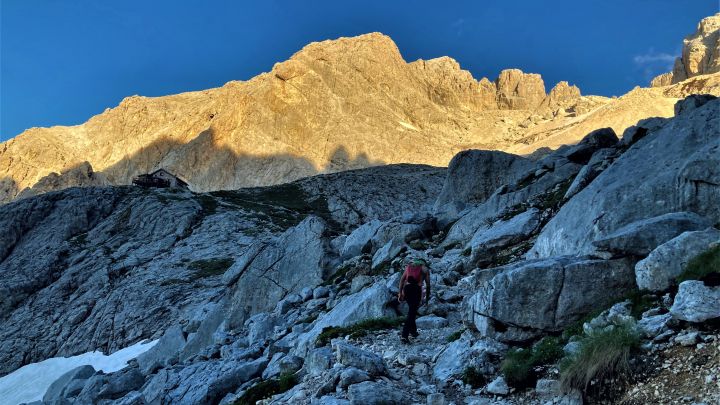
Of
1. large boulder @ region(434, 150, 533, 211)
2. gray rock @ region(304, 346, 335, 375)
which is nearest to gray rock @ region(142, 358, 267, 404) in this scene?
gray rock @ region(304, 346, 335, 375)

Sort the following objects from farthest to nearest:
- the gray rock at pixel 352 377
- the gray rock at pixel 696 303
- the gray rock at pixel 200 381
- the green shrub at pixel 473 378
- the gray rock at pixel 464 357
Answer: the gray rock at pixel 200 381
the gray rock at pixel 464 357
the gray rock at pixel 352 377
the green shrub at pixel 473 378
the gray rock at pixel 696 303

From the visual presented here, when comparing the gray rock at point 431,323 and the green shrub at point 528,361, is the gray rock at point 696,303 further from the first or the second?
the gray rock at point 431,323

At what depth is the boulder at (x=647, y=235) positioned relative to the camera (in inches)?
500

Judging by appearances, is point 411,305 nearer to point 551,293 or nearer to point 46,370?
point 551,293

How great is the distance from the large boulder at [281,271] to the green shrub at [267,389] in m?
19.6

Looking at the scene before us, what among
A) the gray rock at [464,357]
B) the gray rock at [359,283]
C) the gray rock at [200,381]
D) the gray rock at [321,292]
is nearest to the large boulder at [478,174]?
the gray rock at [321,292]

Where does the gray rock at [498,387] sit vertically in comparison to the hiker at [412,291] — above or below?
below

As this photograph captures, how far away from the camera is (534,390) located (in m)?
10.2

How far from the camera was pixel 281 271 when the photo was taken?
1479 inches

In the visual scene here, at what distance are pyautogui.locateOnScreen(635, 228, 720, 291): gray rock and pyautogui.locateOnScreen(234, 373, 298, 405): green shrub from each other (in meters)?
9.18

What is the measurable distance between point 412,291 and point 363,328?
8.67ft

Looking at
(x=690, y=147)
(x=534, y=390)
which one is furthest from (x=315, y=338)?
(x=690, y=147)

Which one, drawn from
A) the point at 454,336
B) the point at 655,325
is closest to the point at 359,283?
the point at 454,336

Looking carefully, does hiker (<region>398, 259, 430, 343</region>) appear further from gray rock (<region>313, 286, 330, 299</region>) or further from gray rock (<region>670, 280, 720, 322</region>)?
gray rock (<region>313, 286, 330, 299</region>)
